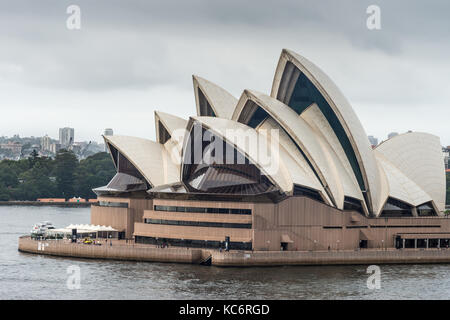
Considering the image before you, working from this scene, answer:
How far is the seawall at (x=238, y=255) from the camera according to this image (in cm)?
7250

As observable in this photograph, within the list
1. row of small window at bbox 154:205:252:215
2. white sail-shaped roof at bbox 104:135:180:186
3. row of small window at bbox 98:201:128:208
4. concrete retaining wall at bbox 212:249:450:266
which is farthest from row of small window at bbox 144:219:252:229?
row of small window at bbox 98:201:128:208

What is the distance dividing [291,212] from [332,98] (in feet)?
43.2

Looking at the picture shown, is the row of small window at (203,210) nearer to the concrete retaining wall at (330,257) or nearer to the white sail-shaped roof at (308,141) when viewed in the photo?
the concrete retaining wall at (330,257)

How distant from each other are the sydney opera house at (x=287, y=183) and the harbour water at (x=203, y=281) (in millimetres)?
5528

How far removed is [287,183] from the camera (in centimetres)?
7606

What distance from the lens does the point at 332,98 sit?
80.1 meters

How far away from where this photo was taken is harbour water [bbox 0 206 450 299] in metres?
57.7

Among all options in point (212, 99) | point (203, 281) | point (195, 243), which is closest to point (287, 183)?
point (195, 243)

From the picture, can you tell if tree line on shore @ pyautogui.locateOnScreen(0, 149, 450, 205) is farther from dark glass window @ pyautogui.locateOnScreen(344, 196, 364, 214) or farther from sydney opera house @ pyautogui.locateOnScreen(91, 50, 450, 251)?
dark glass window @ pyautogui.locateOnScreen(344, 196, 364, 214)
